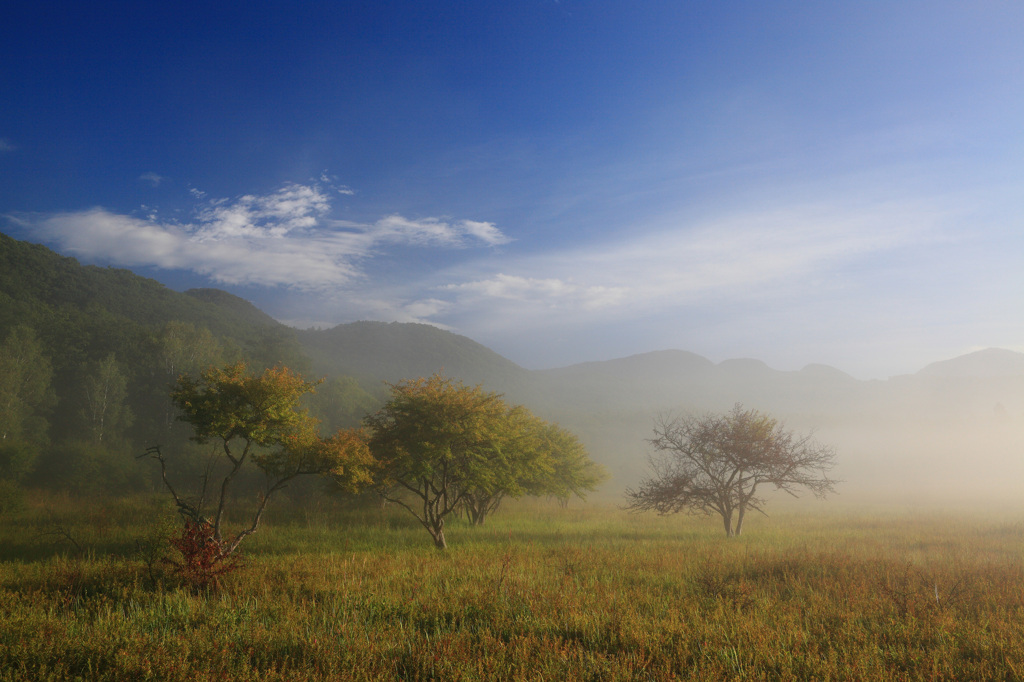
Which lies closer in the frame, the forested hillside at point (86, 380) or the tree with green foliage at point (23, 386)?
the forested hillside at point (86, 380)

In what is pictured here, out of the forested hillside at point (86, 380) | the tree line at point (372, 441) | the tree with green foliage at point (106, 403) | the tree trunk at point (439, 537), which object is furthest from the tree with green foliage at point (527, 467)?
the tree with green foliage at point (106, 403)

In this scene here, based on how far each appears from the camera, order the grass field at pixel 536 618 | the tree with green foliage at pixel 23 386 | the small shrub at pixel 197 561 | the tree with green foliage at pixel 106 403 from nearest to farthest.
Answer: the grass field at pixel 536 618, the small shrub at pixel 197 561, the tree with green foliage at pixel 23 386, the tree with green foliage at pixel 106 403

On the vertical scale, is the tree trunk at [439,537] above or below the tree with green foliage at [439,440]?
below

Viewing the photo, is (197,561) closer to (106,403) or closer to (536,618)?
(536,618)

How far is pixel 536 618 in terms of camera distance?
816 centimetres

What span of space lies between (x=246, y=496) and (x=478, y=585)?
136ft

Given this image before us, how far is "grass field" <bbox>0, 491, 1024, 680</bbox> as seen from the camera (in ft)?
20.0

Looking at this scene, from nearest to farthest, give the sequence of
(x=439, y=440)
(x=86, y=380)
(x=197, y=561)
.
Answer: (x=197, y=561) → (x=439, y=440) → (x=86, y=380)

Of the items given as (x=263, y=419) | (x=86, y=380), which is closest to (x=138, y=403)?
(x=86, y=380)

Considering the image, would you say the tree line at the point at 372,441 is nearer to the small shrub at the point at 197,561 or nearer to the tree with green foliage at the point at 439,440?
the tree with green foliage at the point at 439,440

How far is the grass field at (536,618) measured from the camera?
20.0 ft

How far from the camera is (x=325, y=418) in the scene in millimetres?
73625

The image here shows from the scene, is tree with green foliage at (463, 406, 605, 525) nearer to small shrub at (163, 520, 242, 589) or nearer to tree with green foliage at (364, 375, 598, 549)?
tree with green foliage at (364, 375, 598, 549)

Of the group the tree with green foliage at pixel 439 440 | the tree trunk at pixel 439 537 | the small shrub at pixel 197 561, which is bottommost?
the tree trunk at pixel 439 537
